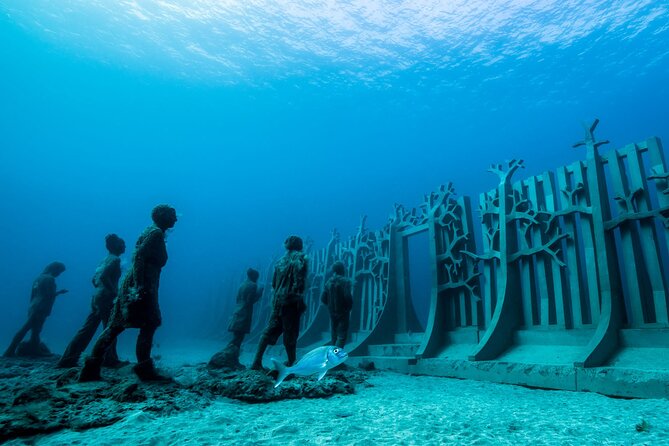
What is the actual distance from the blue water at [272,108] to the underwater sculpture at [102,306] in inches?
413

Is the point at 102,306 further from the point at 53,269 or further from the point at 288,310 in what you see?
the point at 53,269

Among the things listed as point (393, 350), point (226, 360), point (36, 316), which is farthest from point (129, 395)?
point (36, 316)

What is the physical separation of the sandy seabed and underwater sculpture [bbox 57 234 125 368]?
4.97 metres

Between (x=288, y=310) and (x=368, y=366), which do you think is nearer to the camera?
(x=288, y=310)

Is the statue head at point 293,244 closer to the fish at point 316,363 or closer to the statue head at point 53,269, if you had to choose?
the fish at point 316,363

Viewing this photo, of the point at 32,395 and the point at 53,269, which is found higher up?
the point at 53,269

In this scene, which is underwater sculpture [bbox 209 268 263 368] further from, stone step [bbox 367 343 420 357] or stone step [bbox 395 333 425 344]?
stone step [bbox 395 333 425 344]

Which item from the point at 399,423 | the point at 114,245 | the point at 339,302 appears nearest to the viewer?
the point at 399,423

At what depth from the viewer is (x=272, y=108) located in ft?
228

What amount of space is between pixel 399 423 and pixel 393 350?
6459 mm

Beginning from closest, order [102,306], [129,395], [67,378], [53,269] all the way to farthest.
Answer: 1. [129,395]
2. [67,378]
3. [102,306]
4. [53,269]

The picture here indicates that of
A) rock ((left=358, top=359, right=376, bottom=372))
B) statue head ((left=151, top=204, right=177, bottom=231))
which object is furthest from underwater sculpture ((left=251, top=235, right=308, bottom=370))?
rock ((left=358, top=359, right=376, bottom=372))

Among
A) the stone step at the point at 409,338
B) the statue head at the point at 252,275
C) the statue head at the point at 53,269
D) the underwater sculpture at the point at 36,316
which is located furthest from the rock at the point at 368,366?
the statue head at the point at 53,269

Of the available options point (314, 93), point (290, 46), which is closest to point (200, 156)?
point (314, 93)
